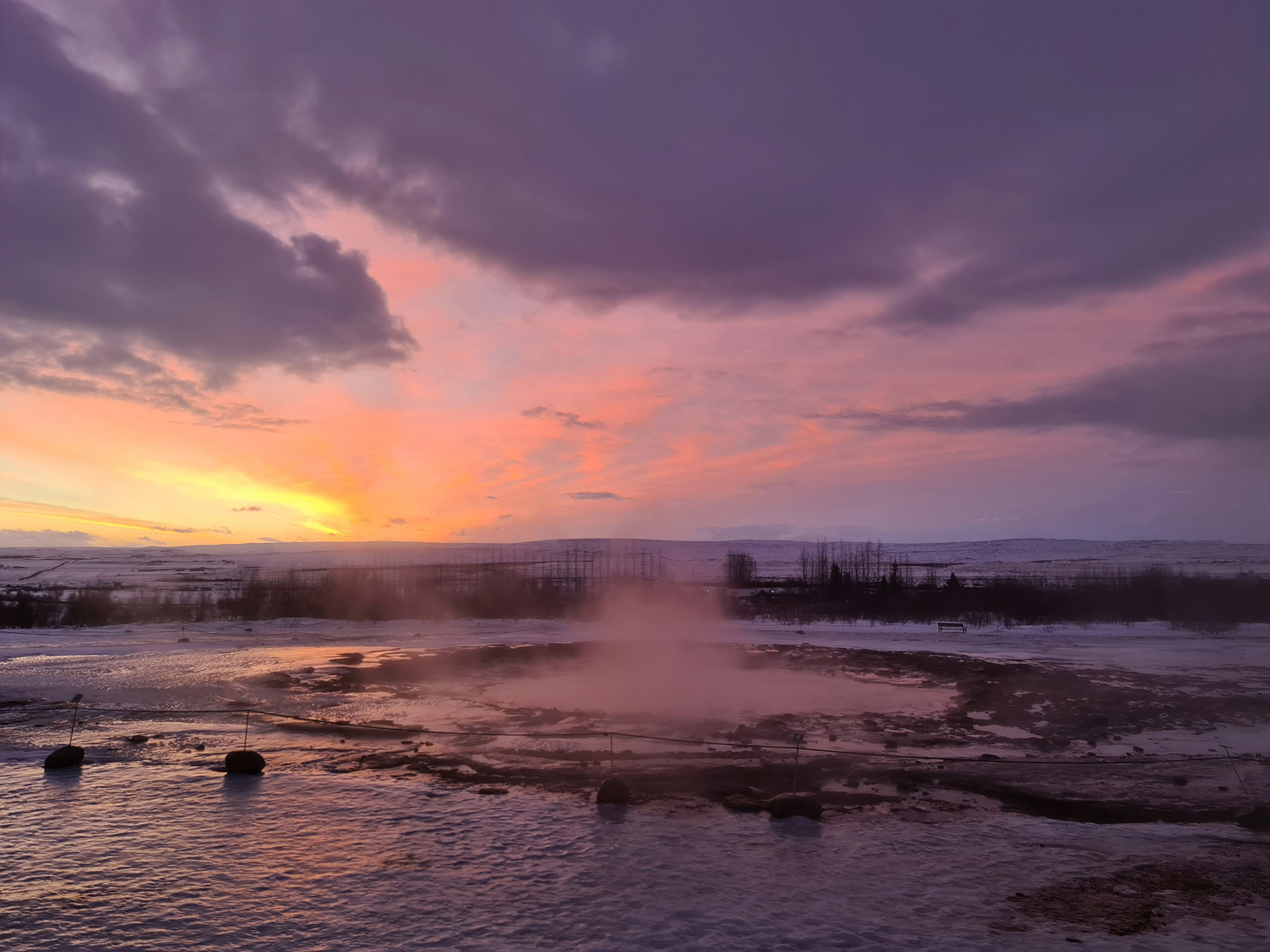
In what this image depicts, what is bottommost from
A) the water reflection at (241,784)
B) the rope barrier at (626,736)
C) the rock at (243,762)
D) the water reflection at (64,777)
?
the rope barrier at (626,736)

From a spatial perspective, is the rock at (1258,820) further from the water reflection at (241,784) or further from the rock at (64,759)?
the rock at (64,759)

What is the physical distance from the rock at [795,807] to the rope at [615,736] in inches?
42.1

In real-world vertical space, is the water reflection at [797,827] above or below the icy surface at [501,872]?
below

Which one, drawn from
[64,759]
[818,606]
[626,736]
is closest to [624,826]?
[626,736]

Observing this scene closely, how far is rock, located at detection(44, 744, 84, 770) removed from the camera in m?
11.5

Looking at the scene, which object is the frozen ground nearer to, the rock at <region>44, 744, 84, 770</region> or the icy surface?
the icy surface

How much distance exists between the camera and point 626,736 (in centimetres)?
1402

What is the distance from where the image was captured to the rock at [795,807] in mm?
9680

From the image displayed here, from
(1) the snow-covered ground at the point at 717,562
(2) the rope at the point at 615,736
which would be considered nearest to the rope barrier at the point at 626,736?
A: (2) the rope at the point at 615,736

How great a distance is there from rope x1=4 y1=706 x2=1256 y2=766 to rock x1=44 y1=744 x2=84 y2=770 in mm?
3546

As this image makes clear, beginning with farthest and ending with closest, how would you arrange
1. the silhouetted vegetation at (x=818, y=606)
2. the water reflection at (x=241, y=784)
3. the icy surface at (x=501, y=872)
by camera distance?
the silhouetted vegetation at (x=818, y=606), the water reflection at (x=241, y=784), the icy surface at (x=501, y=872)

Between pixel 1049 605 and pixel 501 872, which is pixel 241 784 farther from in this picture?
pixel 1049 605

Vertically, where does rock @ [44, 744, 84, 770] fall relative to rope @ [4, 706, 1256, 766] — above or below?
above

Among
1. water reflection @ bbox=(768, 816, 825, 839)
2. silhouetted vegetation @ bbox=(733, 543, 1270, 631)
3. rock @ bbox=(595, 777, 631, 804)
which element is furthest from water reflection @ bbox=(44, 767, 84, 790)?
silhouetted vegetation @ bbox=(733, 543, 1270, 631)
